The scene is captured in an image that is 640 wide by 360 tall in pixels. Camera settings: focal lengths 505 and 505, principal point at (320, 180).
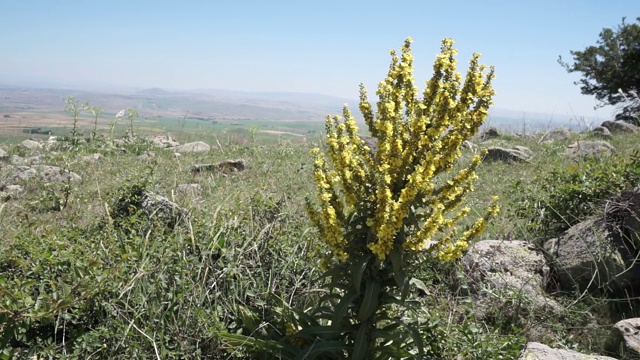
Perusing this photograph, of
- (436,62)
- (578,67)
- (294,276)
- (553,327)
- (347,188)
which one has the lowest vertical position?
(553,327)

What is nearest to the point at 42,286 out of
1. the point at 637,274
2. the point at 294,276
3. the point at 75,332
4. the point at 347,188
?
the point at 75,332

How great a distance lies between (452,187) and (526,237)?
2786 mm

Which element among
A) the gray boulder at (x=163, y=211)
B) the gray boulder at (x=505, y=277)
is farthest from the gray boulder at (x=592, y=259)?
the gray boulder at (x=163, y=211)

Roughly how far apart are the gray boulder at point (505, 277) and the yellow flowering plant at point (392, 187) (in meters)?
1.48

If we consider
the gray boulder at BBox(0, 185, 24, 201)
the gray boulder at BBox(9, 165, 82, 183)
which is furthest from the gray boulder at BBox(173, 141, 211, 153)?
the gray boulder at BBox(0, 185, 24, 201)

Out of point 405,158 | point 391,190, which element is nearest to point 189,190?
point 391,190

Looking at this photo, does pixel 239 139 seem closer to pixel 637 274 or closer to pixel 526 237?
pixel 526 237

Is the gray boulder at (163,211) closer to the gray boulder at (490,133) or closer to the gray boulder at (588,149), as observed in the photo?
the gray boulder at (588,149)

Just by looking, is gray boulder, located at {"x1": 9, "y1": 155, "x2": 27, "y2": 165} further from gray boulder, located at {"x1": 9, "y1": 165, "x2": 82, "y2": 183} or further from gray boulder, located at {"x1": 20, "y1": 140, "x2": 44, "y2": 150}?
gray boulder, located at {"x1": 20, "y1": 140, "x2": 44, "y2": 150}

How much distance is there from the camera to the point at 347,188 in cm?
277

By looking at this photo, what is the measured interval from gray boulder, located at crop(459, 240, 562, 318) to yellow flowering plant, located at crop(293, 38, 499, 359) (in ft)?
4.86

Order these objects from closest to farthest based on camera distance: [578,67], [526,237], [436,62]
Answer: [436,62] < [526,237] < [578,67]

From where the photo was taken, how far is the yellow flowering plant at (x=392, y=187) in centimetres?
264

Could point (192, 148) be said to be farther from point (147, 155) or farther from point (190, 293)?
point (190, 293)
